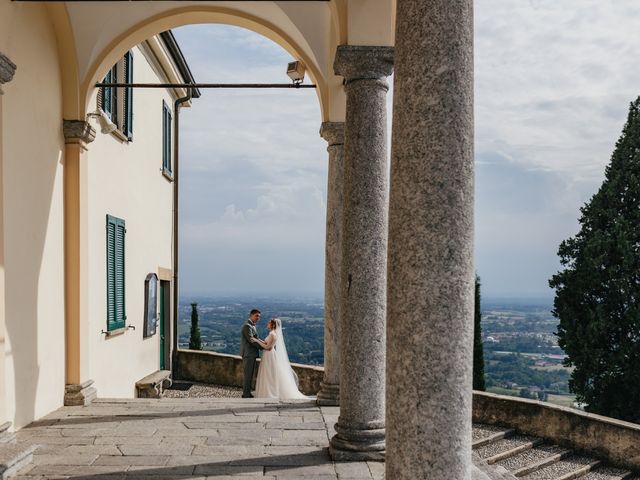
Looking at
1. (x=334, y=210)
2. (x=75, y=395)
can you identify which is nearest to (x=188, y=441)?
(x=75, y=395)

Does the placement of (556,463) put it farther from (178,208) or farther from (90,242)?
(178,208)

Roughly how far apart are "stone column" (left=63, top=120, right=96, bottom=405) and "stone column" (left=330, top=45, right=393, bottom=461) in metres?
4.11

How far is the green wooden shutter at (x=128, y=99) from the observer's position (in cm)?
1209

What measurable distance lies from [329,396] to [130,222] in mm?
5608

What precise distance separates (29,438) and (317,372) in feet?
22.3

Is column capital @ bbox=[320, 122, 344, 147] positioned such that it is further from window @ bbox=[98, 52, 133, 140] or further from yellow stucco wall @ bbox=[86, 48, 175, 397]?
window @ bbox=[98, 52, 133, 140]

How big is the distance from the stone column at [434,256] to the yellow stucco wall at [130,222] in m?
6.47

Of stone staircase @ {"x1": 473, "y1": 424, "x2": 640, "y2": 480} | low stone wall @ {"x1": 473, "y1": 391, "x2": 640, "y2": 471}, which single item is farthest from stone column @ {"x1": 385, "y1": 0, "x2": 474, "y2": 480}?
low stone wall @ {"x1": 473, "y1": 391, "x2": 640, "y2": 471}

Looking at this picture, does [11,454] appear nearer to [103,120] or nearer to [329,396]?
[329,396]

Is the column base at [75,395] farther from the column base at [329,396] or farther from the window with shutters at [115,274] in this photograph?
the column base at [329,396]

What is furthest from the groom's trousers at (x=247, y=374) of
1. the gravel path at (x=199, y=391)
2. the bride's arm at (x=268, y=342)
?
the gravel path at (x=199, y=391)

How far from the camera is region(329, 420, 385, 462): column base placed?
6258 millimetres

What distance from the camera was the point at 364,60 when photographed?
636 cm

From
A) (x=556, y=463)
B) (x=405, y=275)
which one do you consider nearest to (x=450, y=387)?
(x=405, y=275)
